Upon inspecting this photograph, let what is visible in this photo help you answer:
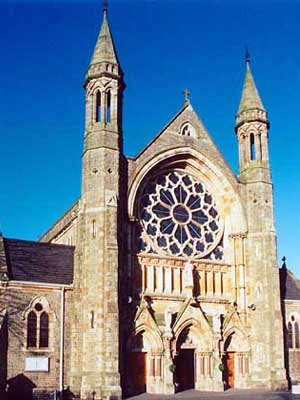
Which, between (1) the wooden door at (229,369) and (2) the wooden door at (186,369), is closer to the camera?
(2) the wooden door at (186,369)

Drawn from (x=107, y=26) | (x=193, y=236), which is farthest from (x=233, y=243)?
(x=107, y=26)

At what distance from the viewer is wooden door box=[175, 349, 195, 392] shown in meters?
37.6

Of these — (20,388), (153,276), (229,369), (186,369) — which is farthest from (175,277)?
(20,388)

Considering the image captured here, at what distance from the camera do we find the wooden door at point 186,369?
3762cm

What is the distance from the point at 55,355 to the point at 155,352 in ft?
19.3

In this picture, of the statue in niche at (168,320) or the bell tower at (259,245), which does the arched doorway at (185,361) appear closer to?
the statue in niche at (168,320)

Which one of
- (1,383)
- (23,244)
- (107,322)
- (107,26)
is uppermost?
(107,26)

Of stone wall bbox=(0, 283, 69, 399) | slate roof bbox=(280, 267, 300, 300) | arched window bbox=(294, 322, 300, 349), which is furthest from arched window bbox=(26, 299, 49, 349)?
arched window bbox=(294, 322, 300, 349)

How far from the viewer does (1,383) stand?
3089 centimetres

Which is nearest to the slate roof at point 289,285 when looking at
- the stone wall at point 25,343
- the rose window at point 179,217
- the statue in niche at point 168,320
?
the rose window at point 179,217

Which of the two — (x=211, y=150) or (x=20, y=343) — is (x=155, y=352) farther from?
(x=211, y=150)

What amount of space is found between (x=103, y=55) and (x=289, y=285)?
21317mm

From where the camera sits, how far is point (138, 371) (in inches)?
1403

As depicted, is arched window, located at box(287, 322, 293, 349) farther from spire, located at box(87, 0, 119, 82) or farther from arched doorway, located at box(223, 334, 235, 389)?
spire, located at box(87, 0, 119, 82)
